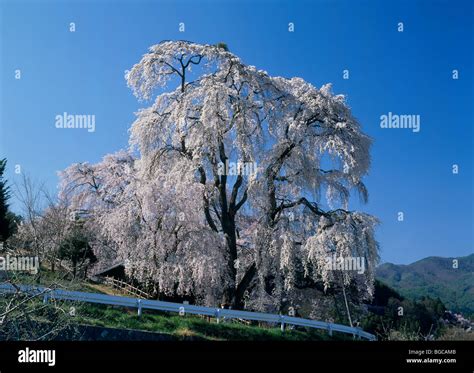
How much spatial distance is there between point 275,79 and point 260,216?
345 cm

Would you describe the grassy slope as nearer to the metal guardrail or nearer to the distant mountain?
the metal guardrail

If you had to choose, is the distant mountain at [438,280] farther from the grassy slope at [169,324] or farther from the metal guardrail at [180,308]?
the grassy slope at [169,324]

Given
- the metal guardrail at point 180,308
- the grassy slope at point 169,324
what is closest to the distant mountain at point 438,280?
the metal guardrail at point 180,308

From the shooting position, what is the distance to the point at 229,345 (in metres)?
4.64

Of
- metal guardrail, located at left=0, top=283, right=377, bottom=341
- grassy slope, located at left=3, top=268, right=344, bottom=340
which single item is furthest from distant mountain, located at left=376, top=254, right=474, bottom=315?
grassy slope, located at left=3, top=268, right=344, bottom=340

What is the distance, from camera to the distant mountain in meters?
9.20

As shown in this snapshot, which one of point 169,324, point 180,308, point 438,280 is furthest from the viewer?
point 438,280

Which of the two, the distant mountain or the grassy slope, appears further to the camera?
the distant mountain

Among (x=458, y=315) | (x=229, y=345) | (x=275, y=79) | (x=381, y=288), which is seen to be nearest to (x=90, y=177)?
(x=275, y=79)

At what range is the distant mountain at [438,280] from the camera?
362 inches

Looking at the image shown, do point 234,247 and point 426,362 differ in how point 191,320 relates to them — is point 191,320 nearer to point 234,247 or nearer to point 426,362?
point 234,247

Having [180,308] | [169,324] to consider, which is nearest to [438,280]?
[180,308]

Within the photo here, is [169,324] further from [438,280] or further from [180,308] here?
[438,280]

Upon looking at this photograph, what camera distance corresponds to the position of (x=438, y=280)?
44.0ft
